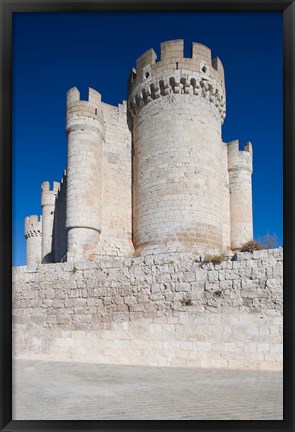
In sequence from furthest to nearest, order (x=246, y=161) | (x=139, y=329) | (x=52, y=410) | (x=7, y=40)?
(x=246, y=161) < (x=139, y=329) < (x=52, y=410) < (x=7, y=40)

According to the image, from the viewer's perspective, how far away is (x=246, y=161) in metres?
18.0

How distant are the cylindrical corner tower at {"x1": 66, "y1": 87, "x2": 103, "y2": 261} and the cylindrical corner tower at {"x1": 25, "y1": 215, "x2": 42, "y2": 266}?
688 inches

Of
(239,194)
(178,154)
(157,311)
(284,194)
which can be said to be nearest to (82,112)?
(178,154)

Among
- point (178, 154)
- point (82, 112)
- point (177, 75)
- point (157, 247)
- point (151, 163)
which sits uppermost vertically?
point (177, 75)

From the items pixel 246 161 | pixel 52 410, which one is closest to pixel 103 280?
pixel 52 410

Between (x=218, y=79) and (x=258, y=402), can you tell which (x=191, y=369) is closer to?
(x=258, y=402)

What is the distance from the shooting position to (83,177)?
13602mm

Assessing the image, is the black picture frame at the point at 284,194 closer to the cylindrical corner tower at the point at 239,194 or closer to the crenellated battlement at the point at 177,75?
the crenellated battlement at the point at 177,75

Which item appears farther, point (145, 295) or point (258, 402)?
point (145, 295)

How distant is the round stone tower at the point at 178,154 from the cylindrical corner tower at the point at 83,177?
4.94 ft

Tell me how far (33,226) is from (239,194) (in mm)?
18472

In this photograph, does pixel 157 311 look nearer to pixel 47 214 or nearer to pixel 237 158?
pixel 237 158

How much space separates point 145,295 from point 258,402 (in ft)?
12.4

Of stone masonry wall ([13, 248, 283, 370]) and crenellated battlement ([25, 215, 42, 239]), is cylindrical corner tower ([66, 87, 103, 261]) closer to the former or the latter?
stone masonry wall ([13, 248, 283, 370])
